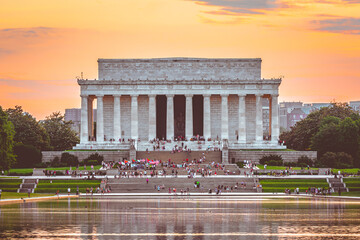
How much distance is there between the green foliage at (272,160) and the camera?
121 m

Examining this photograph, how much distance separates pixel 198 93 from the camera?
449ft

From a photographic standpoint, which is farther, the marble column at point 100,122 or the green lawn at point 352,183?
the marble column at point 100,122

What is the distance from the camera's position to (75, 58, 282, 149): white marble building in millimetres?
137000

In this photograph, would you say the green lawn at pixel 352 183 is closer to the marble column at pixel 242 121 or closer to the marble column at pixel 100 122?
the marble column at pixel 242 121

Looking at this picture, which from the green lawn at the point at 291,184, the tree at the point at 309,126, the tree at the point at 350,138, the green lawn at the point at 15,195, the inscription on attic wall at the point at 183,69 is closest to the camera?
the green lawn at the point at 15,195

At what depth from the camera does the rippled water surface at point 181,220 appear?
51906 millimetres

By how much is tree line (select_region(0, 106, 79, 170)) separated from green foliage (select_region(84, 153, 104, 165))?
8.39m

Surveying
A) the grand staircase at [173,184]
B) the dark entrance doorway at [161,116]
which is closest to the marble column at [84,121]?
the dark entrance doorway at [161,116]

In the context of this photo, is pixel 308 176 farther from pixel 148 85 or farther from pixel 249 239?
pixel 249 239

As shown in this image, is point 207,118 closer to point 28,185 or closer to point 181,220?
point 28,185

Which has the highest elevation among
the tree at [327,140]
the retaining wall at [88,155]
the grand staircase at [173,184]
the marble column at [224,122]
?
the marble column at [224,122]

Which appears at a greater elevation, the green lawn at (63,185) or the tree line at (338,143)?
the tree line at (338,143)

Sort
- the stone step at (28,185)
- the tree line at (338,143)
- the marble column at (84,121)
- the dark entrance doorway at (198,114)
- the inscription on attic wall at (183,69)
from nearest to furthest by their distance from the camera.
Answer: the stone step at (28,185)
the tree line at (338,143)
the marble column at (84,121)
the inscription on attic wall at (183,69)
the dark entrance doorway at (198,114)

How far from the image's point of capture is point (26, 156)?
4916 inches
